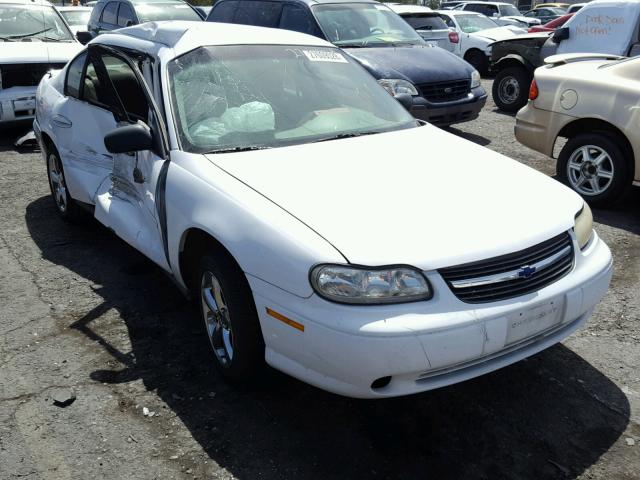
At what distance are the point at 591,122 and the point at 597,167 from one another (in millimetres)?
442

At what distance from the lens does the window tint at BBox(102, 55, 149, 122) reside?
411cm

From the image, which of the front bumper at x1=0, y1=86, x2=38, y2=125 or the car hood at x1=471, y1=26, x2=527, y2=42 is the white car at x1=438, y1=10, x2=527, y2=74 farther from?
the front bumper at x1=0, y1=86, x2=38, y2=125

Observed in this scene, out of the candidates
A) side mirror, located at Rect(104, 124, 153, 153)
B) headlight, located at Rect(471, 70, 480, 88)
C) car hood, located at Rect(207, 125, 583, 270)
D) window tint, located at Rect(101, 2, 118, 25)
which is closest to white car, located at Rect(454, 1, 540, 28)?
window tint, located at Rect(101, 2, 118, 25)

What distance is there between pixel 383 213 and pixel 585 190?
3935mm

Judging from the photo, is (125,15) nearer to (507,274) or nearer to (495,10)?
(507,274)

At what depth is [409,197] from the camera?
124 inches

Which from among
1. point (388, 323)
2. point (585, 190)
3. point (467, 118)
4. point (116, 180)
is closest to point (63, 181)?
point (116, 180)

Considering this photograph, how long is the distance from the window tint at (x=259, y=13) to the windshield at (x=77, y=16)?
676 centimetres

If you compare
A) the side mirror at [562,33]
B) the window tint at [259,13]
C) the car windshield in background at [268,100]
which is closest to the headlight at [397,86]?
the window tint at [259,13]

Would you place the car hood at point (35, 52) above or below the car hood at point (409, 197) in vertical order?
below

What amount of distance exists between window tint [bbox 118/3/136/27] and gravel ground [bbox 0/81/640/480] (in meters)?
9.04

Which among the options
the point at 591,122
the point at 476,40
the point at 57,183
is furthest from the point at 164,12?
the point at 591,122

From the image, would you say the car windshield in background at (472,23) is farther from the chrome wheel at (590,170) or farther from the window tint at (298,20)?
the chrome wheel at (590,170)

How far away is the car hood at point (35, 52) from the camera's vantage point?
844 centimetres
